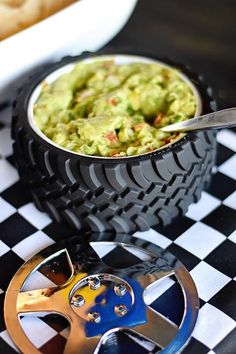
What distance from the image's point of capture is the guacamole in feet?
2.93

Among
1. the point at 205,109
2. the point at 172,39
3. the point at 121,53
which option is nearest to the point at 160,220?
the point at 205,109

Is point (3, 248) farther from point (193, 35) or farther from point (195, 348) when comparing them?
point (193, 35)

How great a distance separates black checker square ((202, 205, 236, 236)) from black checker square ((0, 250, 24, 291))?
0.27 meters

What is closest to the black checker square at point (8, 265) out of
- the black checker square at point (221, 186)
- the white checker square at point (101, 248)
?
the white checker square at point (101, 248)

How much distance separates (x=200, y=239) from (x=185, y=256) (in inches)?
1.6

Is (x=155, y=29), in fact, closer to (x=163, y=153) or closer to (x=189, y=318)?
(x=163, y=153)

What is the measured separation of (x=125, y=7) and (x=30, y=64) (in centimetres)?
19

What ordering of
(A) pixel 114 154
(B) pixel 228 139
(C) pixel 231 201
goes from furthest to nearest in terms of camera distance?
(B) pixel 228 139
(C) pixel 231 201
(A) pixel 114 154

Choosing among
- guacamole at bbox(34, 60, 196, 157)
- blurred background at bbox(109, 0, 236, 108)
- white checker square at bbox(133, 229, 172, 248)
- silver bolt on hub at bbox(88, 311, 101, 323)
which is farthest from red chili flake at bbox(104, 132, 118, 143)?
blurred background at bbox(109, 0, 236, 108)

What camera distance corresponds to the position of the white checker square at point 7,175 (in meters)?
1.02

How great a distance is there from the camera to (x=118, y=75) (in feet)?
3.35

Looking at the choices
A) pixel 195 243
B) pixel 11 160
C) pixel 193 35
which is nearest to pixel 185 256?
pixel 195 243

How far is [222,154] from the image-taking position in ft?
3.48

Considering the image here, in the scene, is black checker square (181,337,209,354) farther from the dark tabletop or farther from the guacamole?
the guacamole
